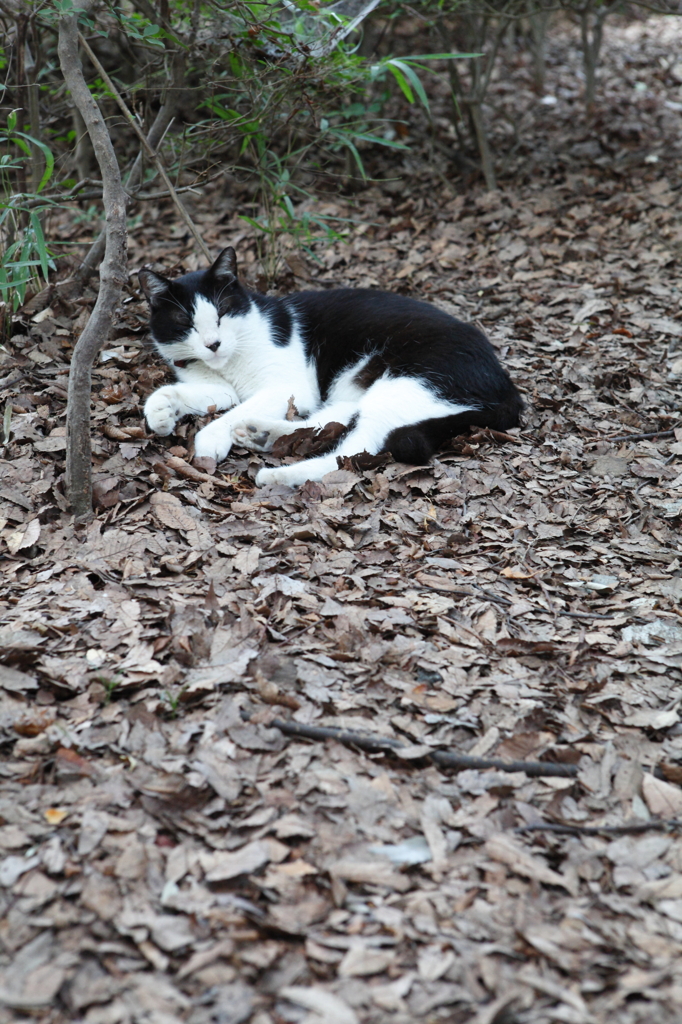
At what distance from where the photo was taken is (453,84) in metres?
6.38

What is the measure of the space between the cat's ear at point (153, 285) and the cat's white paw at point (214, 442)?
2.18 feet

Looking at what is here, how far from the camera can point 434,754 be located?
7.17 feet

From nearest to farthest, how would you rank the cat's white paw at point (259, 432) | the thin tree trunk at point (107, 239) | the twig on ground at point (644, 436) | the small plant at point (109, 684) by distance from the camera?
the small plant at point (109, 684) < the thin tree trunk at point (107, 239) < the cat's white paw at point (259, 432) < the twig on ground at point (644, 436)

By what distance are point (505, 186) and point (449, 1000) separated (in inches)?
250

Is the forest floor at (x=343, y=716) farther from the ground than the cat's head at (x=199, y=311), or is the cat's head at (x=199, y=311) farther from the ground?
the cat's head at (x=199, y=311)

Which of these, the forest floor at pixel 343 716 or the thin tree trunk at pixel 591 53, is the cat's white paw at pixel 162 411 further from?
the thin tree trunk at pixel 591 53

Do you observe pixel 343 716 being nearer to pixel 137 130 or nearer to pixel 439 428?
pixel 439 428

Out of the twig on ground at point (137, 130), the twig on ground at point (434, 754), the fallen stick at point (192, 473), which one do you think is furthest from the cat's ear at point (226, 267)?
the twig on ground at point (434, 754)

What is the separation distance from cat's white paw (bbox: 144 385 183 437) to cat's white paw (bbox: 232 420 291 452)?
29 cm

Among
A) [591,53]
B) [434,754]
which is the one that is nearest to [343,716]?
[434,754]

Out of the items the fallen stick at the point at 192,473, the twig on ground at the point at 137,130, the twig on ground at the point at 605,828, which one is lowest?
the twig on ground at the point at 605,828

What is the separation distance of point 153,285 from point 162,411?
0.60m

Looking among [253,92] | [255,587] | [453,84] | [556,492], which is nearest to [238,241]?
[253,92]

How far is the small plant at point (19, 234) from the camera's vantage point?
11.7ft
